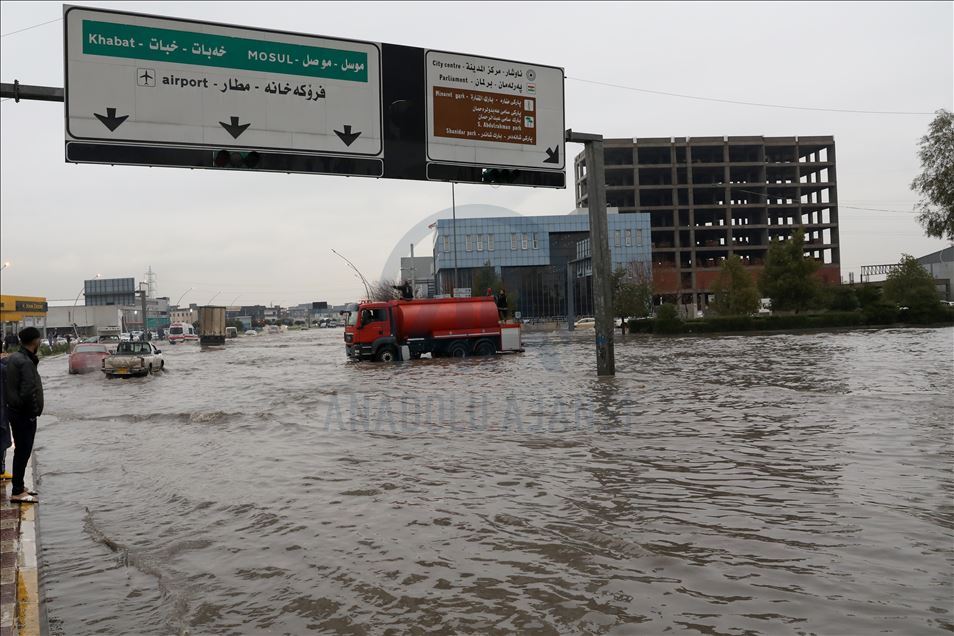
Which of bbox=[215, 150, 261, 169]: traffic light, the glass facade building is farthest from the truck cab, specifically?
the glass facade building

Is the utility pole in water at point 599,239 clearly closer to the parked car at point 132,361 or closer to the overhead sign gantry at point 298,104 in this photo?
the overhead sign gantry at point 298,104

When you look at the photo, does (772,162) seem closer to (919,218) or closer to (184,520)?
(919,218)

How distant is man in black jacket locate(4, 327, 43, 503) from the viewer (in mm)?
8094

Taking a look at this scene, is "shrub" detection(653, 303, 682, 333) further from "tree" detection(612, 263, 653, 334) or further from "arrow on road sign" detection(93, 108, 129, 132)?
"arrow on road sign" detection(93, 108, 129, 132)

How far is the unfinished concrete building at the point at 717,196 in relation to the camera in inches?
3703

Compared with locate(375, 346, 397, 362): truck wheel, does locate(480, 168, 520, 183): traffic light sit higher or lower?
higher

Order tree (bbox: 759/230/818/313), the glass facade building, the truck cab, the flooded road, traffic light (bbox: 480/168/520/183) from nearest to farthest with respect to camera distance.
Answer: the flooded road
traffic light (bbox: 480/168/520/183)
the truck cab
tree (bbox: 759/230/818/313)
the glass facade building

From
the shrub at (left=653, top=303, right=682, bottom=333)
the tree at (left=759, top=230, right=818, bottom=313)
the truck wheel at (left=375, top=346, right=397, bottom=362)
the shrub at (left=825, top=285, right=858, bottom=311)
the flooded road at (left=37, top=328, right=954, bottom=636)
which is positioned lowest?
the flooded road at (left=37, top=328, right=954, bottom=636)

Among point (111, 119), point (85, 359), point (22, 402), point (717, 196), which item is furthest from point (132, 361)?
point (717, 196)

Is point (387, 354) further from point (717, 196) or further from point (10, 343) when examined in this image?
point (717, 196)

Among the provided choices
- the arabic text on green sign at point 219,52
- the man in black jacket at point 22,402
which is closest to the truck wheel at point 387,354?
the arabic text on green sign at point 219,52

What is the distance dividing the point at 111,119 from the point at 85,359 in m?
24.6

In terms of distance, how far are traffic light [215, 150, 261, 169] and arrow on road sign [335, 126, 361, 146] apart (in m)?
1.77

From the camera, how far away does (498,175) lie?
1689 centimetres
